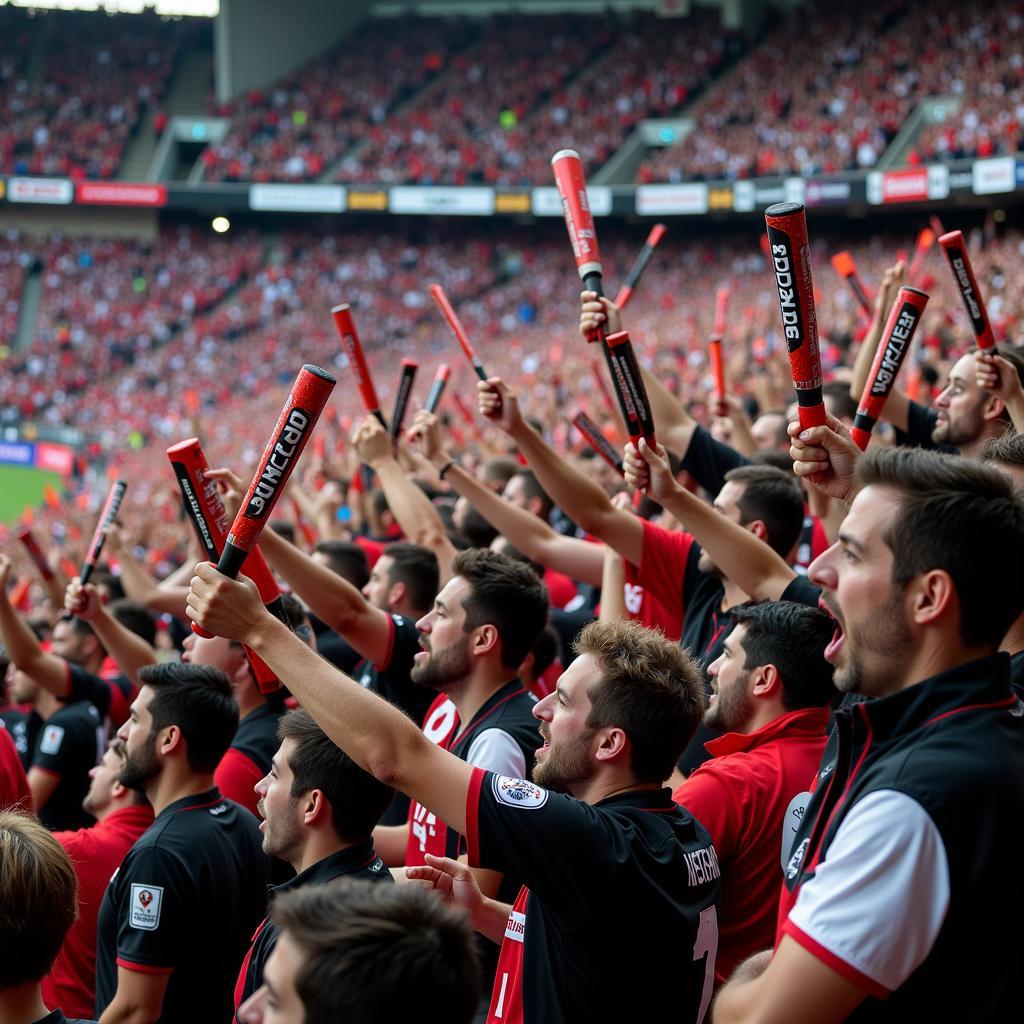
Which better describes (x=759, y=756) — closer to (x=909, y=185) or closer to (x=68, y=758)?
(x=68, y=758)

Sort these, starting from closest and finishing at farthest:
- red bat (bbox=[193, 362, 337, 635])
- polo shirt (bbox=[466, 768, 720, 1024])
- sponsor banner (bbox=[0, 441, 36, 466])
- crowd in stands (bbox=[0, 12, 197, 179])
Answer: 1. polo shirt (bbox=[466, 768, 720, 1024])
2. red bat (bbox=[193, 362, 337, 635])
3. sponsor banner (bbox=[0, 441, 36, 466])
4. crowd in stands (bbox=[0, 12, 197, 179])

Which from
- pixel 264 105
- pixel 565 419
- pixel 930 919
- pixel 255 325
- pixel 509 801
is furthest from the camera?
pixel 264 105

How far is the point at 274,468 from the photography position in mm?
2527

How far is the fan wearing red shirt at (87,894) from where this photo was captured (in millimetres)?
3873

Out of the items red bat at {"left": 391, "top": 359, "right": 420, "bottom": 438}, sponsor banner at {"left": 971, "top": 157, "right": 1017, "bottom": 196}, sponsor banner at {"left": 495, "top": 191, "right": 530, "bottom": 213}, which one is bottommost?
red bat at {"left": 391, "top": 359, "right": 420, "bottom": 438}

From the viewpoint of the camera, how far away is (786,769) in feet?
10.3

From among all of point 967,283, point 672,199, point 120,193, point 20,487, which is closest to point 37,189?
point 120,193

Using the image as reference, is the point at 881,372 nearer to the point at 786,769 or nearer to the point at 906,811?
the point at 786,769

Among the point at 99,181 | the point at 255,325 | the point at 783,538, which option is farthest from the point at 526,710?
the point at 99,181

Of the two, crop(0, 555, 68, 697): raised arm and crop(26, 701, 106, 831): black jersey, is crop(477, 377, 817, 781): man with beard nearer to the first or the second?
crop(0, 555, 68, 697): raised arm

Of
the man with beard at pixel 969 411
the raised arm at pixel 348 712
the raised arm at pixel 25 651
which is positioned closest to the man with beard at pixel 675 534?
the man with beard at pixel 969 411

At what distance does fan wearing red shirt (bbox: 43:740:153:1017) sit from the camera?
3.87m

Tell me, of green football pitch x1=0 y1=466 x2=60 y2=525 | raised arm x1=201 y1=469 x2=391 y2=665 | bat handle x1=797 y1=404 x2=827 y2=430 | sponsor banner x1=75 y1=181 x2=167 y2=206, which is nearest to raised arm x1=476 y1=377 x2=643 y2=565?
raised arm x1=201 y1=469 x2=391 y2=665

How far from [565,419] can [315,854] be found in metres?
12.1
